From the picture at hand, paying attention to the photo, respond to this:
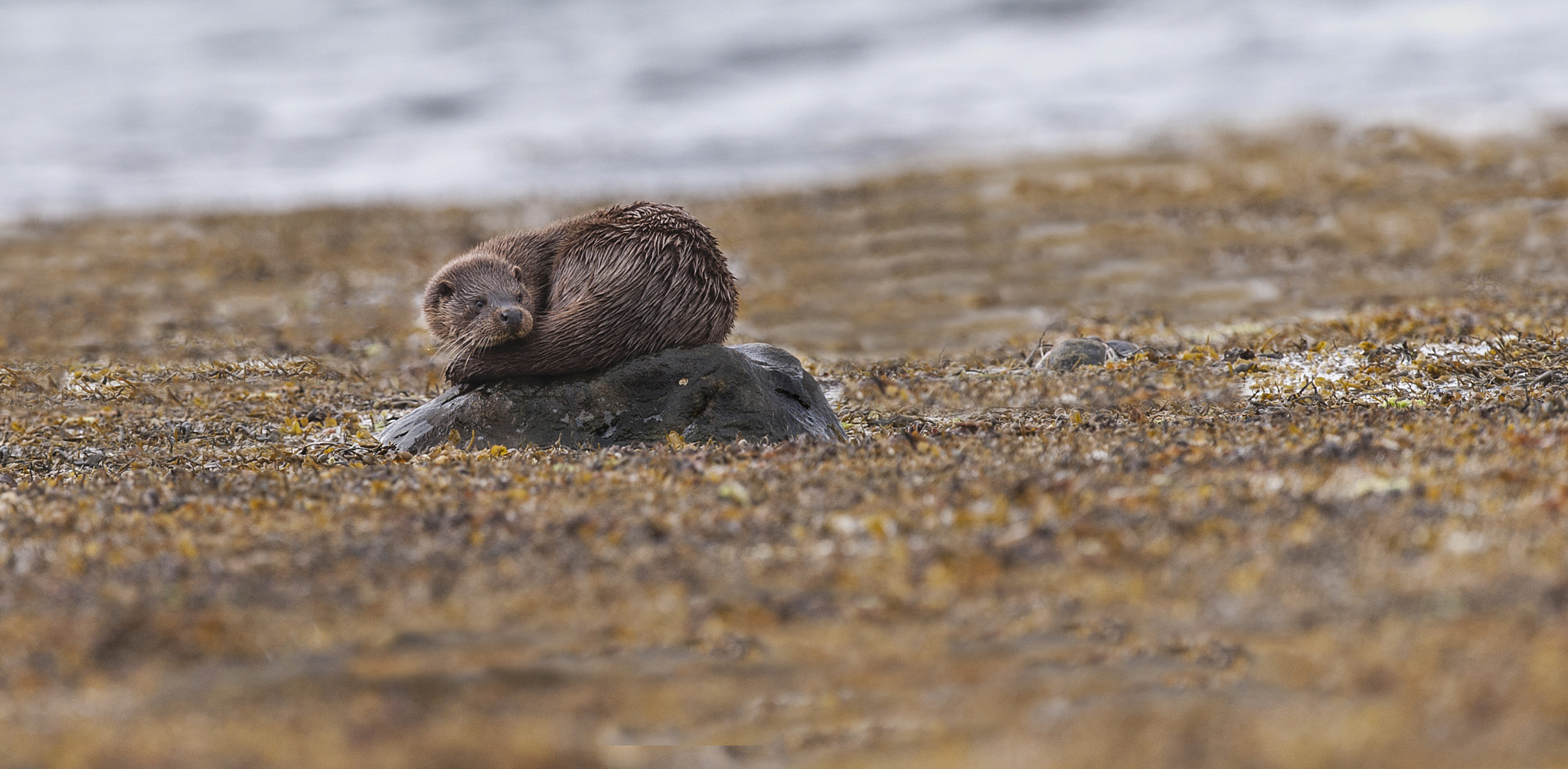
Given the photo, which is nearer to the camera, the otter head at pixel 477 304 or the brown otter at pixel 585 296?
the otter head at pixel 477 304

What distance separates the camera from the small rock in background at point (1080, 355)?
37.6 ft

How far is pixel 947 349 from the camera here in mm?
13586

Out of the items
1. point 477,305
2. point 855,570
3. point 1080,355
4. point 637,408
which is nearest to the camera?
point 855,570

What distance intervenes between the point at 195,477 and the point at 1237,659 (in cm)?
623

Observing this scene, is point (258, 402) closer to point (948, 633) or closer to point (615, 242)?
point (615, 242)

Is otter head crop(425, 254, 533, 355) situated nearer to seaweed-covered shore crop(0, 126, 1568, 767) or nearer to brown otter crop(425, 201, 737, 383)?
brown otter crop(425, 201, 737, 383)

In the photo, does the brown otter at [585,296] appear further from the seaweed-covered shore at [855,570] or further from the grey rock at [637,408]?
the seaweed-covered shore at [855,570]

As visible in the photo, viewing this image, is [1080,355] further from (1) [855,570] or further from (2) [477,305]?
(1) [855,570]

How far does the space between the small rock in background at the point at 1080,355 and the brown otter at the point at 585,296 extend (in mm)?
3299

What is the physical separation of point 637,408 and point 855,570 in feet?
12.0

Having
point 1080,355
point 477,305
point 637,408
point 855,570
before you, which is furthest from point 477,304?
point 1080,355

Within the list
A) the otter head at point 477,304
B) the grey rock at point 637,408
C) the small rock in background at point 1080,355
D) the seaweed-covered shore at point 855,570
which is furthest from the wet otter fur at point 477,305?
the small rock in background at point 1080,355

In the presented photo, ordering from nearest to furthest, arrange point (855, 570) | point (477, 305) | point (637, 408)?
1. point (855, 570)
2. point (477, 305)
3. point (637, 408)

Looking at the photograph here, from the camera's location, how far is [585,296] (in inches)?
359
